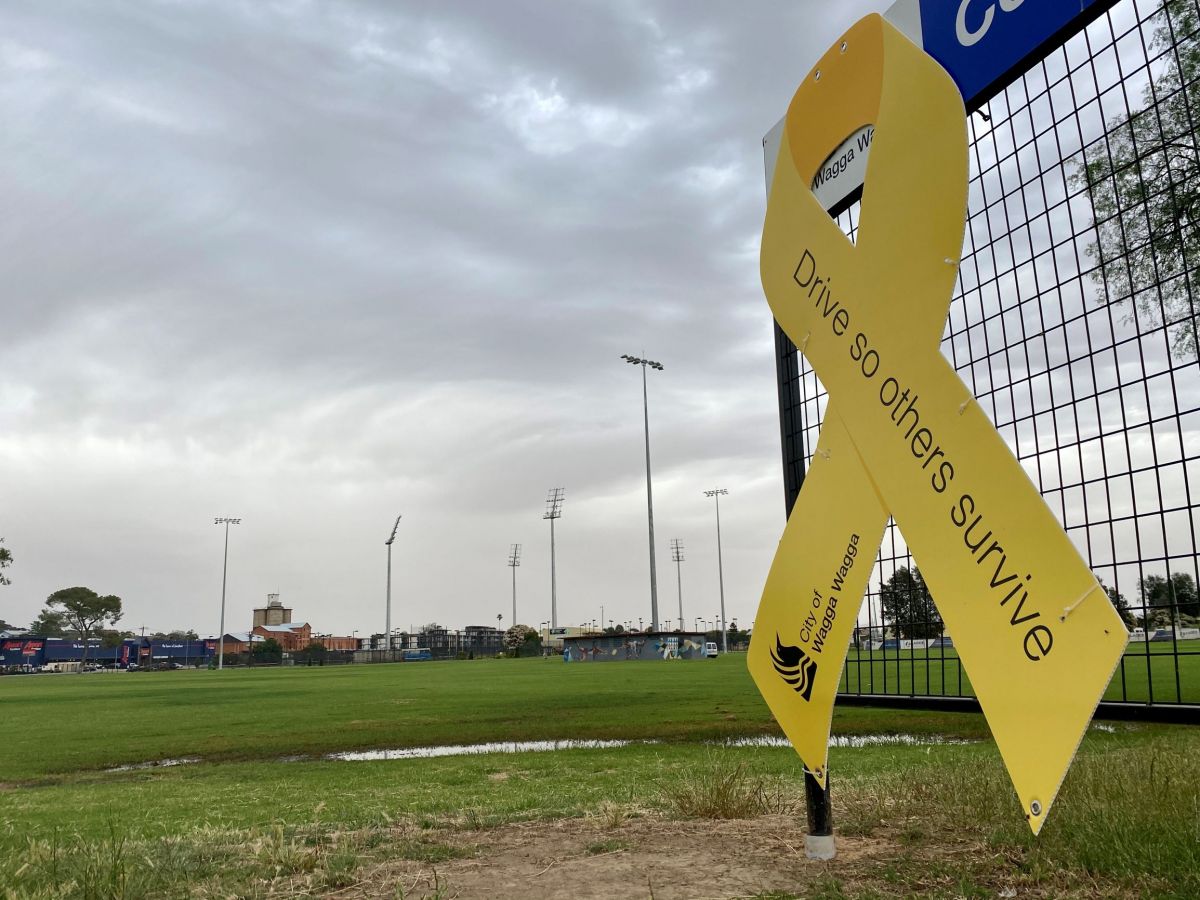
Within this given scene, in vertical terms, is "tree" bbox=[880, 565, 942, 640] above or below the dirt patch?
above

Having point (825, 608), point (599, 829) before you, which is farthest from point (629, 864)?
point (825, 608)

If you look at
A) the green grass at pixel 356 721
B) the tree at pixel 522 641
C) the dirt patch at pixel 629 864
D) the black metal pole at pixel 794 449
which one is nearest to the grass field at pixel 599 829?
the dirt patch at pixel 629 864

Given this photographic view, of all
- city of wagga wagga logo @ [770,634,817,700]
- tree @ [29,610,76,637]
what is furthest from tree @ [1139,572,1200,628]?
tree @ [29,610,76,637]

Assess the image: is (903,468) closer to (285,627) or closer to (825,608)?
(825,608)

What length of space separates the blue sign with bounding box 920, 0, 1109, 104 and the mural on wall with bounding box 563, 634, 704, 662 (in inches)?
2360

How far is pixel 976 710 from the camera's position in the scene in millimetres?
4574

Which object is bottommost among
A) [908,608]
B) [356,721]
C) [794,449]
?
[356,721]

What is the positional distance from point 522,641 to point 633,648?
47860 mm

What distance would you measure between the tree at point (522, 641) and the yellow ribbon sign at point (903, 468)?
3868 inches

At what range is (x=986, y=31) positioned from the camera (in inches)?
170

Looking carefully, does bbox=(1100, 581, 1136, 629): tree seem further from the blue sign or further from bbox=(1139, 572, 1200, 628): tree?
the blue sign

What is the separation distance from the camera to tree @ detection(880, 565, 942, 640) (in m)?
4.95

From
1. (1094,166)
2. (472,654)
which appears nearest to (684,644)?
(472,654)

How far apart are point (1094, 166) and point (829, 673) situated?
511 centimetres
